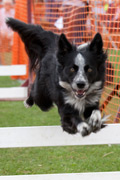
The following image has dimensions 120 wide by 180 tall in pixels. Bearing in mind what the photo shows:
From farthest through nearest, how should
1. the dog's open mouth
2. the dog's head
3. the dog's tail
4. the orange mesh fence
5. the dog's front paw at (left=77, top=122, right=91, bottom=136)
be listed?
1. the orange mesh fence
2. the dog's tail
3. the dog's open mouth
4. the dog's head
5. the dog's front paw at (left=77, top=122, right=91, bottom=136)

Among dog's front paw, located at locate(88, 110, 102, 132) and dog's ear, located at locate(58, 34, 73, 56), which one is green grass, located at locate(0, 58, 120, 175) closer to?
dog's front paw, located at locate(88, 110, 102, 132)

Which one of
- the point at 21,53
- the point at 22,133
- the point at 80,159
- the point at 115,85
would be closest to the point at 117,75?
the point at 115,85

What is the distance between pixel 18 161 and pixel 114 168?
4.25ft

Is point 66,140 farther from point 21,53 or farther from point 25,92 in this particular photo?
point 21,53

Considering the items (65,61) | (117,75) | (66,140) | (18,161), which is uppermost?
(65,61)

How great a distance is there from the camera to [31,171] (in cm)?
430

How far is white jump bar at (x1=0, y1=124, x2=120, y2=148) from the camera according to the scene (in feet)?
11.3

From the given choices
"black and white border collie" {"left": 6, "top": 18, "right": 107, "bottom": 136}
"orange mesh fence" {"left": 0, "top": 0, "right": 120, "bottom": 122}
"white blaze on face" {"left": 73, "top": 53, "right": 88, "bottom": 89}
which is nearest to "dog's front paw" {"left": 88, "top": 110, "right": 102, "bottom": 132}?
"black and white border collie" {"left": 6, "top": 18, "right": 107, "bottom": 136}

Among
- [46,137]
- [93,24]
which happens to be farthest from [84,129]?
[93,24]

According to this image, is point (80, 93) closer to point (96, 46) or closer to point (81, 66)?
point (81, 66)

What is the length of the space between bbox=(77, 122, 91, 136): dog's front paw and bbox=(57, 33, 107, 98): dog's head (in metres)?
0.34

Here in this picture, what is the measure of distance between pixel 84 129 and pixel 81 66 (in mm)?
672

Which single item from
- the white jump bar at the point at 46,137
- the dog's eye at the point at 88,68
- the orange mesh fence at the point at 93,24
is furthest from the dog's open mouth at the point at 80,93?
the orange mesh fence at the point at 93,24

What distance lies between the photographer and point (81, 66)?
372 centimetres
